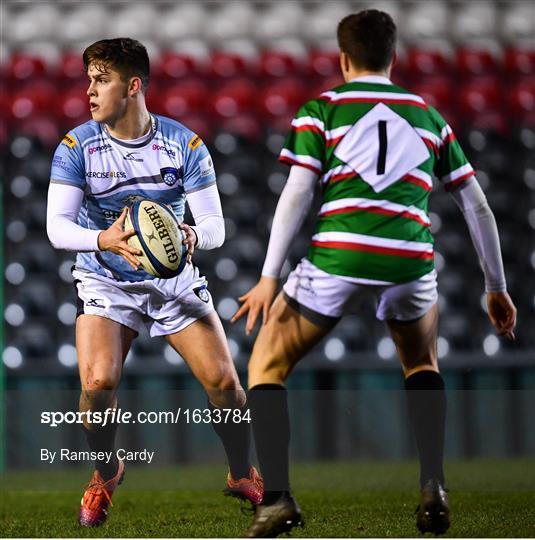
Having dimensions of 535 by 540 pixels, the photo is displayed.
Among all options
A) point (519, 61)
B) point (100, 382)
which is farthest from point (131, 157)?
point (519, 61)

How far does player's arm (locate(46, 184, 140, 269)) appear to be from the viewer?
2.90 metres

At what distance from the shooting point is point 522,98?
6.23 m

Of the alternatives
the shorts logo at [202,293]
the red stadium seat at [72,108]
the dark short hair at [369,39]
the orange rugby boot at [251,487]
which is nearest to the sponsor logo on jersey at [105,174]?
the shorts logo at [202,293]

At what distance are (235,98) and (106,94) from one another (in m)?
3.13

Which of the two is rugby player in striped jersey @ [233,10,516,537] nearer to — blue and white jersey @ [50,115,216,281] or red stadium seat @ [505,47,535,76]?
blue and white jersey @ [50,115,216,281]

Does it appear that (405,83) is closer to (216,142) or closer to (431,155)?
(216,142)

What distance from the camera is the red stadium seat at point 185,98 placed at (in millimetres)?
6031

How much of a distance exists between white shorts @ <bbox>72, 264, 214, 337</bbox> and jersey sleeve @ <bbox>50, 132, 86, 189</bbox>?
0.28 m

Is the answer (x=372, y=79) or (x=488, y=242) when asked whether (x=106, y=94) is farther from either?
(x=488, y=242)

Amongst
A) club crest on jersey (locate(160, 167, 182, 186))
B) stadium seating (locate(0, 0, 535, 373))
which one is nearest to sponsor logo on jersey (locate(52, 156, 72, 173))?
club crest on jersey (locate(160, 167, 182, 186))

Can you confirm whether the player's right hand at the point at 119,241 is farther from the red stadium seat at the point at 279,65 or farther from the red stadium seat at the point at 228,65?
the red stadium seat at the point at 279,65

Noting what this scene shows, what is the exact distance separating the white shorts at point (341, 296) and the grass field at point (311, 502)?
61 centimetres

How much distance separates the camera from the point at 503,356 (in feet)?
19.0

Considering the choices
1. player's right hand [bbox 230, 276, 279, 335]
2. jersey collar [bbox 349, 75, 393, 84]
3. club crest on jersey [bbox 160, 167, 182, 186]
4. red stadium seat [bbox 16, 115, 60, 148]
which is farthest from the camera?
red stadium seat [bbox 16, 115, 60, 148]
